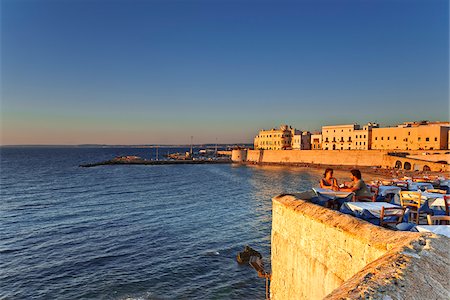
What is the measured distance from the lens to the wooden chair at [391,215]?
5759 millimetres

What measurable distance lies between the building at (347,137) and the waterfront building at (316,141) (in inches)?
148

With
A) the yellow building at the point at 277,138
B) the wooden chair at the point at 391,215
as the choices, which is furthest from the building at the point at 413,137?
the wooden chair at the point at 391,215

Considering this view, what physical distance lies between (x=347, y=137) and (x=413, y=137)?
53.8ft

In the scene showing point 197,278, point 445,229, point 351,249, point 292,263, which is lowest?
point 197,278

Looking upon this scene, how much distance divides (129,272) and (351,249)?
39.4 ft

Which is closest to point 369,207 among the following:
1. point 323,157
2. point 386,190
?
point 386,190

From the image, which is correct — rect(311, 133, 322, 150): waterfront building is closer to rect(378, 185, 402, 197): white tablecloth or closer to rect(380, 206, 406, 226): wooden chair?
rect(378, 185, 402, 197): white tablecloth

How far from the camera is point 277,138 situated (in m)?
102

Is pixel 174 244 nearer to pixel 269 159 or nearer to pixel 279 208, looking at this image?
pixel 279 208

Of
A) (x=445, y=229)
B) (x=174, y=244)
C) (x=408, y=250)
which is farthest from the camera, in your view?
(x=174, y=244)

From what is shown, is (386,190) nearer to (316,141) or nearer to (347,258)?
(347,258)

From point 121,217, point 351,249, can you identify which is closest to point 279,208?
point 351,249

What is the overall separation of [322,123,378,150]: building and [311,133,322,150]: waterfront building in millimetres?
3750

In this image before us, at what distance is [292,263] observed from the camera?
6137mm
